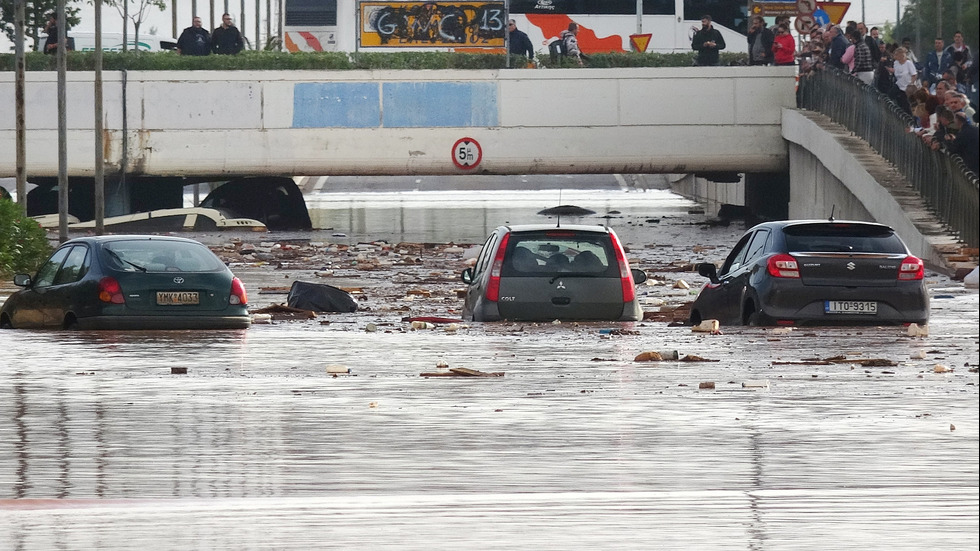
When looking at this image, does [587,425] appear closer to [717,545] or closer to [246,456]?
[246,456]

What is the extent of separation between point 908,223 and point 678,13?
27706mm

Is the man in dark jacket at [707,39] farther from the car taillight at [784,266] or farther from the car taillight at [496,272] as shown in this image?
the car taillight at [784,266]

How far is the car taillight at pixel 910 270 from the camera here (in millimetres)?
19141

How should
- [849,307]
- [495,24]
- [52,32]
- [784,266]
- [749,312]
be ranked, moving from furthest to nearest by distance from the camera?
[495,24] → [52,32] → [749,312] → [849,307] → [784,266]

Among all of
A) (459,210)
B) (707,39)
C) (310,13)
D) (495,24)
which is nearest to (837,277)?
(707,39)

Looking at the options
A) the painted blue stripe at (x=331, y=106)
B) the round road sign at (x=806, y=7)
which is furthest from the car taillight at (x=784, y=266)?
the painted blue stripe at (x=331, y=106)

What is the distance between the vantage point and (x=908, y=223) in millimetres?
28984

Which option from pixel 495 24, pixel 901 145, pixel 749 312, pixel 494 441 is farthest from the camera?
pixel 495 24

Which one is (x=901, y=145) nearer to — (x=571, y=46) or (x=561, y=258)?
(x=561, y=258)

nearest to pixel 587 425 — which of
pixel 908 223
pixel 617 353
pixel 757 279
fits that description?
pixel 617 353

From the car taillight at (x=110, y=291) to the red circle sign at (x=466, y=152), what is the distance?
3139cm

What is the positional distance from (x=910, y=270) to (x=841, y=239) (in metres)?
0.75

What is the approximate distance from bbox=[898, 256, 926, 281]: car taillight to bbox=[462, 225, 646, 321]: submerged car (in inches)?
113

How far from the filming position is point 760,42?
162 ft
